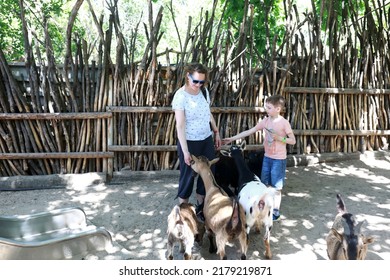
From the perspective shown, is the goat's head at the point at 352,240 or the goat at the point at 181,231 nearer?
the goat's head at the point at 352,240

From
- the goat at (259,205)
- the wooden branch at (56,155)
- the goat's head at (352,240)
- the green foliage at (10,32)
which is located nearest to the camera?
the goat's head at (352,240)

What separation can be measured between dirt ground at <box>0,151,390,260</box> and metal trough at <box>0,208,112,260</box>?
0.28 meters

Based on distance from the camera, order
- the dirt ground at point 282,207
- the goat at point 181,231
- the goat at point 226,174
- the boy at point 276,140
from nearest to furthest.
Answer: the goat at point 181,231, the dirt ground at point 282,207, the boy at point 276,140, the goat at point 226,174

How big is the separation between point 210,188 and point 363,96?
13.8ft

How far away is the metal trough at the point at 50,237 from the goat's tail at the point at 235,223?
3.89ft

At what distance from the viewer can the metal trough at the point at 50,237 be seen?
9.45ft

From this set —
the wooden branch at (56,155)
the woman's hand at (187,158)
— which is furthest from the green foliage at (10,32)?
the woman's hand at (187,158)

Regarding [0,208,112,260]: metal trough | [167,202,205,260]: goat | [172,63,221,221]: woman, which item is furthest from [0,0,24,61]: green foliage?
[167,202,205,260]: goat

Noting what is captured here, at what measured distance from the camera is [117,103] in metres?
5.19

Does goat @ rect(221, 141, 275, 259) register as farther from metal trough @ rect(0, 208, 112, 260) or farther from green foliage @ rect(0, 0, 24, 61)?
green foliage @ rect(0, 0, 24, 61)

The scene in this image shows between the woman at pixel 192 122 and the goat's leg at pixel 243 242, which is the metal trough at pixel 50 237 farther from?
the goat's leg at pixel 243 242
